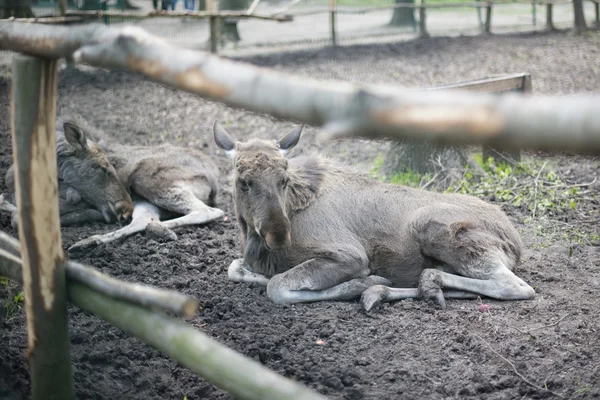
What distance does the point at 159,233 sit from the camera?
23.3 ft

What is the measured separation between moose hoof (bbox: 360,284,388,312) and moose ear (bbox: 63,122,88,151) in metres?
3.93

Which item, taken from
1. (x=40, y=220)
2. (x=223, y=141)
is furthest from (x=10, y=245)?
(x=223, y=141)

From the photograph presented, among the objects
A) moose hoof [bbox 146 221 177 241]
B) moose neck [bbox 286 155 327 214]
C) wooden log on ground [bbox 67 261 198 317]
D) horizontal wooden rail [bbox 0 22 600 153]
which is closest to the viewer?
horizontal wooden rail [bbox 0 22 600 153]

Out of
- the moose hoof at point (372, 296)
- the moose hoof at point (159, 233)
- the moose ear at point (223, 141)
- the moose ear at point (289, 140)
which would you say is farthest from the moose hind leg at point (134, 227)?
the moose hoof at point (372, 296)

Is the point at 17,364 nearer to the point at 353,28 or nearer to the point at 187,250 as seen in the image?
the point at 187,250

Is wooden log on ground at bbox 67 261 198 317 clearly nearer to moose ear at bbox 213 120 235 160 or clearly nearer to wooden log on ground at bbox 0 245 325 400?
wooden log on ground at bbox 0 245 325 400

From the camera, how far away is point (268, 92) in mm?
2609

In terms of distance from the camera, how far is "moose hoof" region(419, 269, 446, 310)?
Result: 5.50 m

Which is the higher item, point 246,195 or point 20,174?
point 20,174

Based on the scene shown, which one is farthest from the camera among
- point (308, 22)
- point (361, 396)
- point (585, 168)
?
point (308, 22)

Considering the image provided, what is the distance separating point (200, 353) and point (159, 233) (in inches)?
169

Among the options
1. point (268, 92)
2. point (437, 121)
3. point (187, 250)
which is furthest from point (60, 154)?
point (437, 121)

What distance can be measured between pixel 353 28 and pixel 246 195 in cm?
2001

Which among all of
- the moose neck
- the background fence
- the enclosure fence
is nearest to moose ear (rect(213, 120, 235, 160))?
the moose neck
